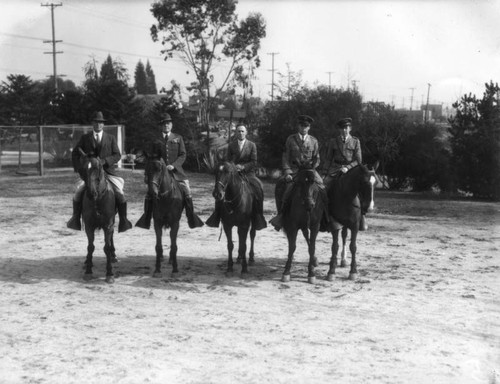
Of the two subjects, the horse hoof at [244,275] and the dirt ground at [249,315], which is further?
the horse hoof at [244,275]

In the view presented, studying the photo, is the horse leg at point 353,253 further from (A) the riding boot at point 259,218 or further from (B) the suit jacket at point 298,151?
(A) the riding boot at point 259,218

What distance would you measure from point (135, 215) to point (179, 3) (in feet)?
67.5

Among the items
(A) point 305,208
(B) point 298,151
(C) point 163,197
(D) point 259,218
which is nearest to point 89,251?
(C) point 163,197

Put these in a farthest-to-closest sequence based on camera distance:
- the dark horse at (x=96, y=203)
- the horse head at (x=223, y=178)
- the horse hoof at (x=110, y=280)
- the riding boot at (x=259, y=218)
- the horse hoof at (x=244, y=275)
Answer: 1. the riding boot at (x=259, y=218)
2. the horse hoof at (x=244, y=275)
3. the horse hoof at (x=110, y=280)
4. the horse head at (x=223, y=178)
5. the dark horse at (x=96, y=203)

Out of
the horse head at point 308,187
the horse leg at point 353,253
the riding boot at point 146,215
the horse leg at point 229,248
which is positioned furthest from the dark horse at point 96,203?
the horse leg at point 353,253

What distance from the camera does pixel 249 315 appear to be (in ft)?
24.5

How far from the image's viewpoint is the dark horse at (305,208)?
8742 mm

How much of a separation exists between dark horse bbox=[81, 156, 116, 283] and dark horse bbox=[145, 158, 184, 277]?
0.72 metres

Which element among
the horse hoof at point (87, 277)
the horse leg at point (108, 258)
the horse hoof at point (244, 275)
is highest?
the horse leg at point (108, 258)

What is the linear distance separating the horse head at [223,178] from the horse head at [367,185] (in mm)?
2105

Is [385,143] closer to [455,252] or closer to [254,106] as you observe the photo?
[254,106]

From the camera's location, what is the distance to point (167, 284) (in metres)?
9.05

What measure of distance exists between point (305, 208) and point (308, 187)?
362mm

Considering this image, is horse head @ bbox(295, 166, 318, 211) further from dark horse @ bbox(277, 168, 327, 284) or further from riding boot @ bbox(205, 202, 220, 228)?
riding boot @ bbox(205, 202, 220, 228)
